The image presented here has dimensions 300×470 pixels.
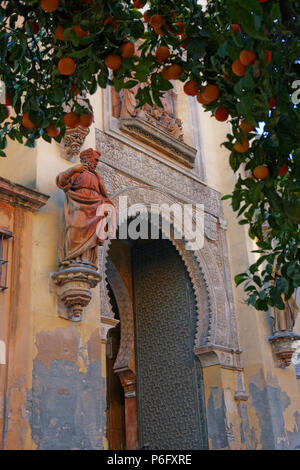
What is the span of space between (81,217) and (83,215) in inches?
1.4

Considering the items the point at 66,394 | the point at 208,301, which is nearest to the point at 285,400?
the point at 208,301

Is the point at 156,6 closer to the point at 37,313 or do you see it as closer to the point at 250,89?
the point at 250,89

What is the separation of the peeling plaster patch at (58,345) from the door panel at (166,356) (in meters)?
2.77

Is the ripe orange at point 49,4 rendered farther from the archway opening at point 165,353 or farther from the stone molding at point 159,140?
the archway opening at point 165,353

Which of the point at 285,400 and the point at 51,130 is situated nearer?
the point at 51,130

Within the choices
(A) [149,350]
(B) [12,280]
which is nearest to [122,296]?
(A) [149,350]

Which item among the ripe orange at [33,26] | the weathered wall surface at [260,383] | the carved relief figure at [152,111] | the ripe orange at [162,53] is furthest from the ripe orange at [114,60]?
the weathered wall surface at [260,383]

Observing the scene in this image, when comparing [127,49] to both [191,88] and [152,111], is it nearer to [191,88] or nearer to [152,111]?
[191,88]

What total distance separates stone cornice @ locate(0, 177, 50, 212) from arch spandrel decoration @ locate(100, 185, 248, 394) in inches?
61.9

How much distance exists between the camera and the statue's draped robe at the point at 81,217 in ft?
20.7

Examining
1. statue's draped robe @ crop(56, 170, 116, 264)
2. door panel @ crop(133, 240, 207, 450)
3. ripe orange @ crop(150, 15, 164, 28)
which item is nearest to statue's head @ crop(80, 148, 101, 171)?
statue's draped robe @ crop(56, 170, 116, 264)

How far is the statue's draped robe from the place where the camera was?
6.32 m

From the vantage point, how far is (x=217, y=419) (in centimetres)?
812
